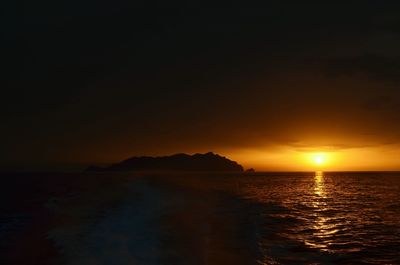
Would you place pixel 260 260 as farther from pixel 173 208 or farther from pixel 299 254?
pixel 173 208

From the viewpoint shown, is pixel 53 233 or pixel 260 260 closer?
pixel 260 260

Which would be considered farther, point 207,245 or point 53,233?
point 53,233

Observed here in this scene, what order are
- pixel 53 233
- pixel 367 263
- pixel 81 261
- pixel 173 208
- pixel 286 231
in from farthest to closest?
pixel 173 208, pixel 286 231, pixel 53 233, pixel 367 263, pixel 81 261

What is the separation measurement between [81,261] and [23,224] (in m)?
13.7

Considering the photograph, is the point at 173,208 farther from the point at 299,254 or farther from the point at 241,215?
the point at 299,254

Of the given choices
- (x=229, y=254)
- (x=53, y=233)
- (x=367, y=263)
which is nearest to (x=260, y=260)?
(x=229, y=254)

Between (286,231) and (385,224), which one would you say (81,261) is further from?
(385,224)

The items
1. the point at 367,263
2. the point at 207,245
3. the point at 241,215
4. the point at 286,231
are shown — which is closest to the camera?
the point at 367,263

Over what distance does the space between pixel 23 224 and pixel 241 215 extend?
16.4m

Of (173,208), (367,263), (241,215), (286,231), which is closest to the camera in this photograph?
(367,263)

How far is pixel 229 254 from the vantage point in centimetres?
1738

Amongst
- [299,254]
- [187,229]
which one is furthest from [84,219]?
[299,254]

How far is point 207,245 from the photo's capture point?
19.0m

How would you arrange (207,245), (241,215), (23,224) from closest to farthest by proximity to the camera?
(207,245), (23,224), (241,215)
